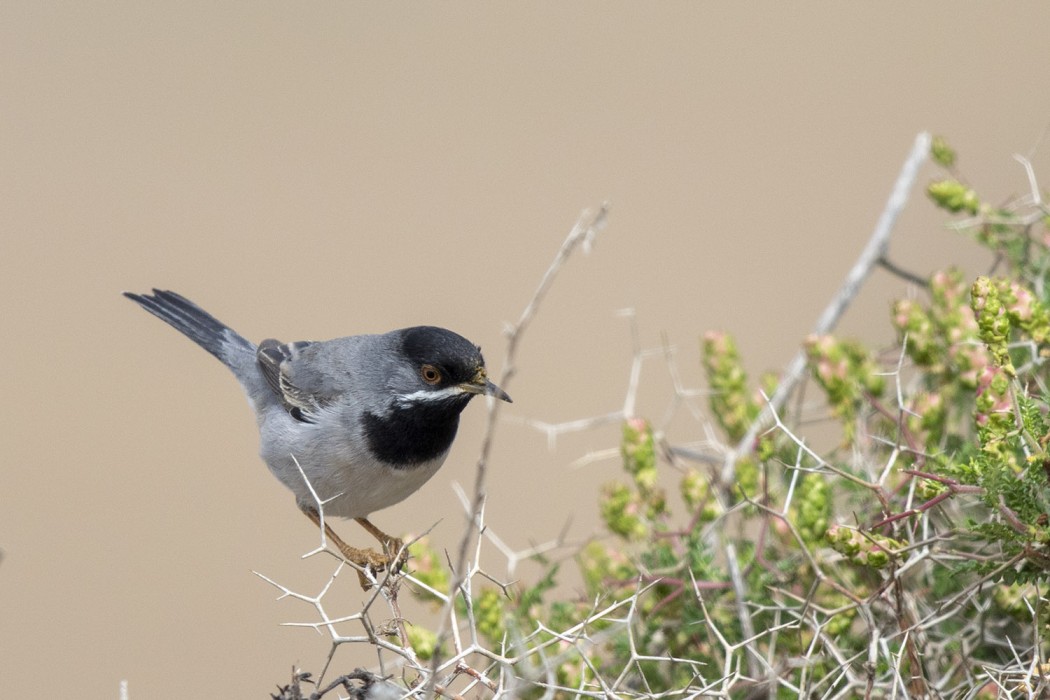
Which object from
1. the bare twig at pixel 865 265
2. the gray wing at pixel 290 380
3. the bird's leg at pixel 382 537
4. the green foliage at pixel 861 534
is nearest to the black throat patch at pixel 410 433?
the bird's leg at pixel 382 537

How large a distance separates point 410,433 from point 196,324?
2.30 m

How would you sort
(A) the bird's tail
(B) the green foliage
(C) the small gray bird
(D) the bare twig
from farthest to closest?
(A) the bird's tail → (C) the small gray bird → (D) the bare twig → (B) the green foliage

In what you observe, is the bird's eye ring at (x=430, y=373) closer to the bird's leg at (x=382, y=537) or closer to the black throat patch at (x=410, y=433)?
the black throat patch at (x=410, y=433)

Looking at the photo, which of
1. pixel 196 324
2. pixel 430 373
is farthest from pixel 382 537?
pixel 196 324

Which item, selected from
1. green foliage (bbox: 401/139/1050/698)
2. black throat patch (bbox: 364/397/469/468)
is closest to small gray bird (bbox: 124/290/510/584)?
black throat patch (bbox: 364/397/469/468)

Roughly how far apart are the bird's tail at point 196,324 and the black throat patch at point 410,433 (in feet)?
5.87

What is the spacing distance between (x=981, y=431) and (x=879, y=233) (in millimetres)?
1871

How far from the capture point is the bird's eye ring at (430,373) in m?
4.08

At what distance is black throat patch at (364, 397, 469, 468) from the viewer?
13.3ft

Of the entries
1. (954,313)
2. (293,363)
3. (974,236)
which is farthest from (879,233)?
(293,363)

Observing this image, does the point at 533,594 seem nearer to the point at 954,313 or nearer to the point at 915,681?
the point at 915,681

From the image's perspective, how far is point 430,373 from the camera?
4105 millimetres

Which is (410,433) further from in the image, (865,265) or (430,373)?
(865,265)

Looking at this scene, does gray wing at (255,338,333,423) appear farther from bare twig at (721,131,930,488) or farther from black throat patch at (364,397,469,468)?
bare twig at (721,131,930,488)
